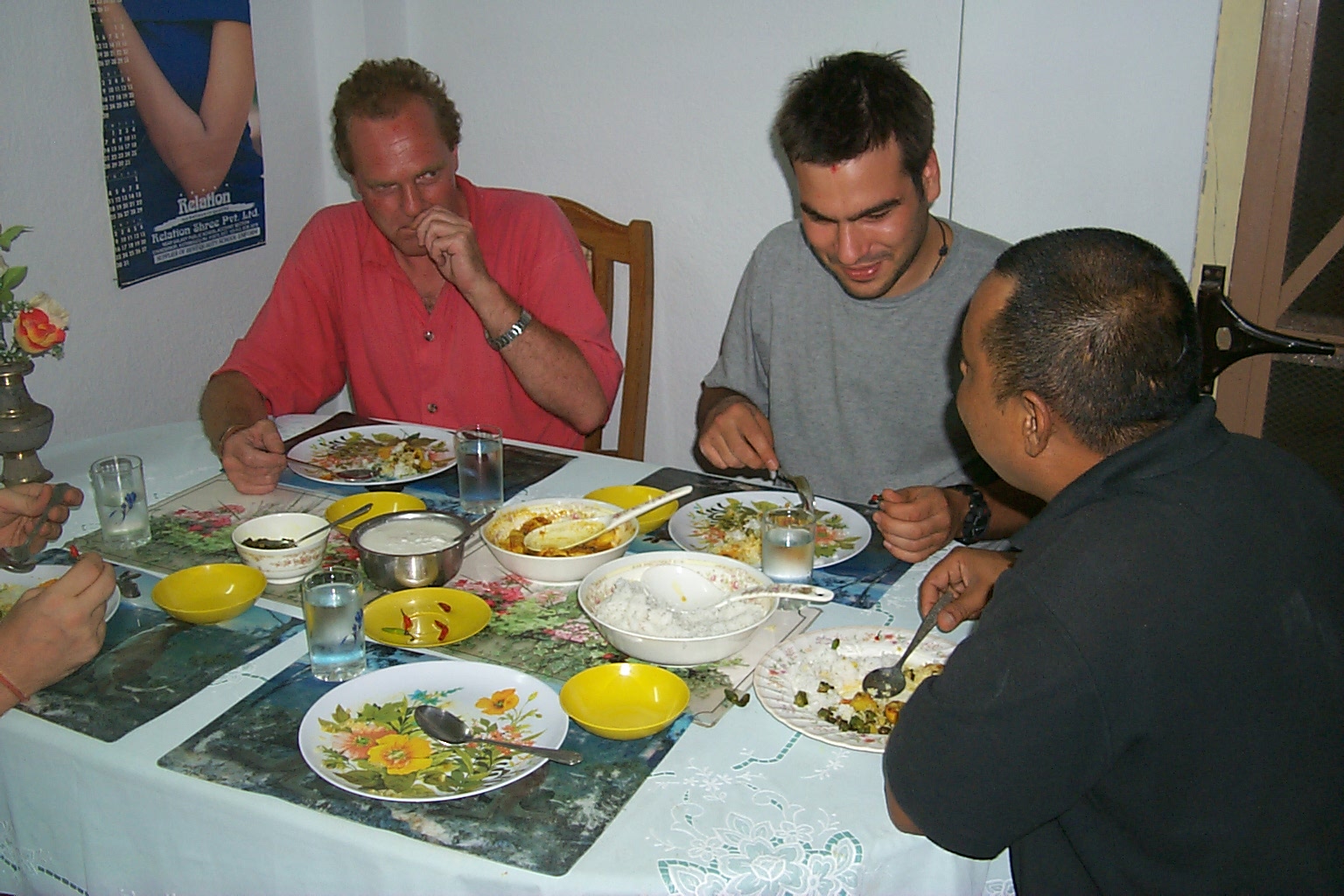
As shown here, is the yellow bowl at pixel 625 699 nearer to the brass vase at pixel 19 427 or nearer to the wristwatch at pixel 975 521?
the wristwatch at pixel 975 521

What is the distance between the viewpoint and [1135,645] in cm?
102

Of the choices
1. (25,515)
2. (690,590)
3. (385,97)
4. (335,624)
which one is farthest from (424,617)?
(385,97)

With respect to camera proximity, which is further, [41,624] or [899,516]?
[899,516]

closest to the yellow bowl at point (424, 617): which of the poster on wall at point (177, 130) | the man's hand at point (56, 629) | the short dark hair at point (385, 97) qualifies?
the man's hand at point (56, 629)

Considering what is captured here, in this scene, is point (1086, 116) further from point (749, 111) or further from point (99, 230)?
point (99, 230)

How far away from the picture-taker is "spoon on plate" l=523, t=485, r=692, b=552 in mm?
1779

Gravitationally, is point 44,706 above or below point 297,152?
below

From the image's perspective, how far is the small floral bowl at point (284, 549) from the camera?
169 centimetres

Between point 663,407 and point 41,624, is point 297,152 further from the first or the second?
point 41,624

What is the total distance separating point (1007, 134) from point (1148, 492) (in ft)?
6.54

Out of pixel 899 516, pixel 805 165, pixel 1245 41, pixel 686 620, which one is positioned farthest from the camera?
pixel 1245 41

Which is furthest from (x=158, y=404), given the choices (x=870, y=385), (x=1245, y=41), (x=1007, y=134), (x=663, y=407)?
(x=1245, y=41)

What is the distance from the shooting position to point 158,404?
305cm

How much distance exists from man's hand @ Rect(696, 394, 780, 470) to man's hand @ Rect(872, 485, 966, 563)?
339 millimetres
